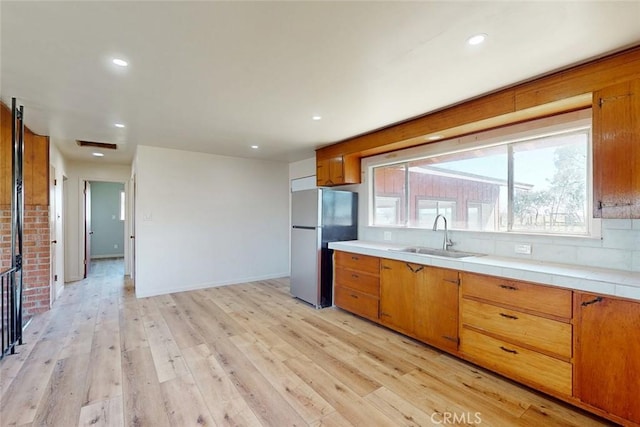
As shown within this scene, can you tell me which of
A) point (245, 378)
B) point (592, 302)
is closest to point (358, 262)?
point (245, 378)

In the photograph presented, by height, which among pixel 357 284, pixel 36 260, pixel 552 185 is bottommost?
pixel 357 284

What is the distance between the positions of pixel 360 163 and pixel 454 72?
2.27 meters

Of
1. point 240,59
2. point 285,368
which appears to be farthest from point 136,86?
point 285,368

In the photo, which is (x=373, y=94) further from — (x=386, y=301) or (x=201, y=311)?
(x=201, y=311)

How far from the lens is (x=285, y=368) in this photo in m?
2.44

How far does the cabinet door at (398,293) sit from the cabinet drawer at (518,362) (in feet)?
1.88

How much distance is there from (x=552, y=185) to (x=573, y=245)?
1.76 ft

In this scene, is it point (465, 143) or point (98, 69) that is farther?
point (465, 143)

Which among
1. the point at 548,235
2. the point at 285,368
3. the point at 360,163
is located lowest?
the point at 285,368

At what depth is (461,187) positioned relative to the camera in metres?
3.25

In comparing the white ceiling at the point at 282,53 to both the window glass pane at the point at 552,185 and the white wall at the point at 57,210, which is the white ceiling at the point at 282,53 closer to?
the window glass pane at the point at 552,185

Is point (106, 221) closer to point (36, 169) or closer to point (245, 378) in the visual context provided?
point (36, 169)

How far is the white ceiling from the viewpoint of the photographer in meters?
1.48

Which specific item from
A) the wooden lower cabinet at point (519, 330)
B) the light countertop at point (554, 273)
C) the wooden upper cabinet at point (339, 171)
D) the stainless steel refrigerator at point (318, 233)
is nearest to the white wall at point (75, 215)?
the stainless steel refrigerator at point (318, 233)
